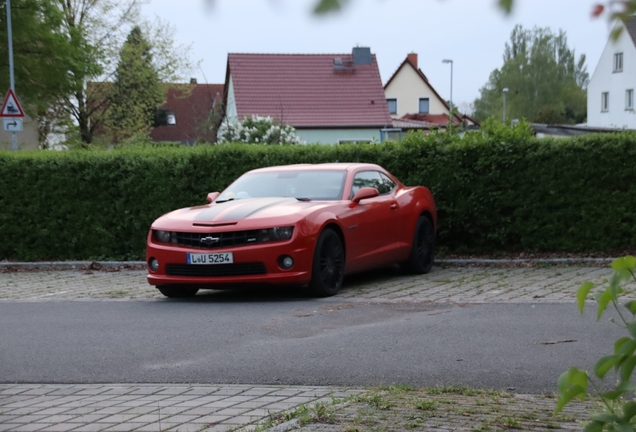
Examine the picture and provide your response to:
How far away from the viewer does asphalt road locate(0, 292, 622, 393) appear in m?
5.89

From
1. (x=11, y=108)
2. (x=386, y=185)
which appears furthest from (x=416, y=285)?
(x=11, y=108)

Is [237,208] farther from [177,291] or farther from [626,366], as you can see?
[626,366]

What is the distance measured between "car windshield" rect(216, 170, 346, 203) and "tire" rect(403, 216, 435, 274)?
1458mm

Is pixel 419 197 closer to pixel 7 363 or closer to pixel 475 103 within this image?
pixel 7 363

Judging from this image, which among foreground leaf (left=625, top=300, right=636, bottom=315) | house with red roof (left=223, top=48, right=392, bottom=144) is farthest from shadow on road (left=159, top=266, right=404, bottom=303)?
house with red roof (left=223, top=48, right=392, bottom=144)

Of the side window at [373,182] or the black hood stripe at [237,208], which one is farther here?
the side window at [373,182]

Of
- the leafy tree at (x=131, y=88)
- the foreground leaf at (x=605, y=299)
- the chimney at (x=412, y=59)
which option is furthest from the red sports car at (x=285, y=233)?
the chimney at (x=412, y=59)

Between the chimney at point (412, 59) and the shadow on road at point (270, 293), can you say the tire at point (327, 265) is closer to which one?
the shadow on road at point (270, 293)

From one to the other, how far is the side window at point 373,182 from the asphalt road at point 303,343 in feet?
6.72

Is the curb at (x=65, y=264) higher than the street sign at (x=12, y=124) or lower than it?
lower

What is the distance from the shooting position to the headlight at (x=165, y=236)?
9.88m

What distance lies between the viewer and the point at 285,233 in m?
9.52

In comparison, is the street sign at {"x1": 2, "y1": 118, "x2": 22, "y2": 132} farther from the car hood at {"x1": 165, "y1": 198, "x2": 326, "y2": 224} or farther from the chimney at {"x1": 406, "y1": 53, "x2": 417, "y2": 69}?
the chimney at {"x1": 406, "y1": 53, "x2": 417, "y2": 69}

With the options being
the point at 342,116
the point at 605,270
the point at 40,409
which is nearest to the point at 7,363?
the point at 40,409
